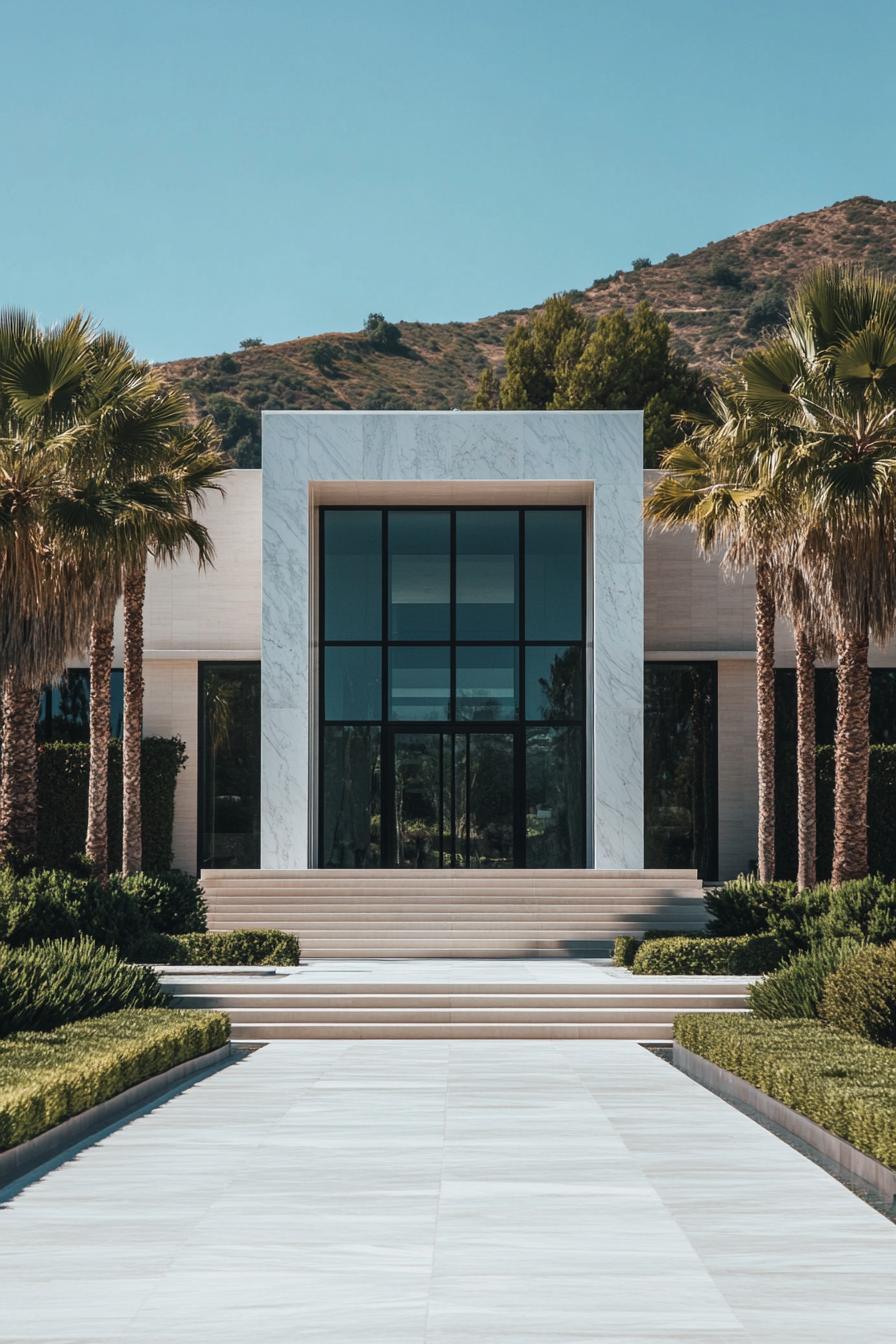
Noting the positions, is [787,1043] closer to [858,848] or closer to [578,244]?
[858,848]

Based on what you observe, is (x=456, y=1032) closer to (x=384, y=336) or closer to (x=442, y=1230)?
(x=442, y=1230)

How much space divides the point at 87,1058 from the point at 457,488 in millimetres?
18176

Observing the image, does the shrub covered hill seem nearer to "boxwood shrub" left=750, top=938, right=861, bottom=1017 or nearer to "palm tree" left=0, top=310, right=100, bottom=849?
"palm tree" left=0, top=310, right=100, bottom=849

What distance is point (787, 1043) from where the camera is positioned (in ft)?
37.7

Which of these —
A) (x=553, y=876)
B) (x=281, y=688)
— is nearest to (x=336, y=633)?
(x=281, y=688)

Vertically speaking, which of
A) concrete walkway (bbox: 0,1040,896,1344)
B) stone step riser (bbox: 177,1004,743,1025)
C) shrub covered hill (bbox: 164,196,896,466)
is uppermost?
shrub covered hill (bbox: 164,196,896,466)

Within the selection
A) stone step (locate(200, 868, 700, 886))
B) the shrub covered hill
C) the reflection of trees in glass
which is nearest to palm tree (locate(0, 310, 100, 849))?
stone step (locate(200, 868, 700, 886))

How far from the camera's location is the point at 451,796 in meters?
28.5

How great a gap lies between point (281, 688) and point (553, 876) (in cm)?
559

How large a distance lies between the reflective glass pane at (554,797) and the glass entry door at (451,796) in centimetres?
30

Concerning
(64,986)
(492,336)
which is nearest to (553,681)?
(64,986)

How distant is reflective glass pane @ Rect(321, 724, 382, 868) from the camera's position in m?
28.2

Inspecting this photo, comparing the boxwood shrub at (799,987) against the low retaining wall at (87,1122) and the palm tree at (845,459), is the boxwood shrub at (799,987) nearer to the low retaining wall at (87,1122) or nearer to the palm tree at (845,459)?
the low retaining wall at (87,1122)

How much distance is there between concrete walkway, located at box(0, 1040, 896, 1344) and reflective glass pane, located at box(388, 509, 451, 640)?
1756cm
